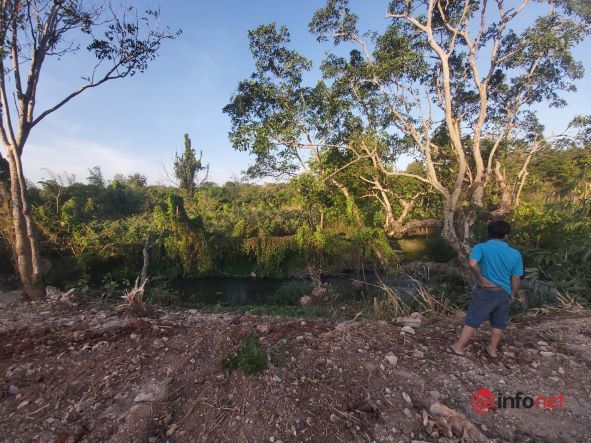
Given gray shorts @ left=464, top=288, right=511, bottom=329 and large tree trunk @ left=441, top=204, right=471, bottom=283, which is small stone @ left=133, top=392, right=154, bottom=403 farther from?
large tree trunk @ left=441, top=204, right=471, bottom=283

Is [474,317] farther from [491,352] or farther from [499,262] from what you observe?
[499,262]

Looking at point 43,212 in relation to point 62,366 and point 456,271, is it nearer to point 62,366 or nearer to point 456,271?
point 62,366

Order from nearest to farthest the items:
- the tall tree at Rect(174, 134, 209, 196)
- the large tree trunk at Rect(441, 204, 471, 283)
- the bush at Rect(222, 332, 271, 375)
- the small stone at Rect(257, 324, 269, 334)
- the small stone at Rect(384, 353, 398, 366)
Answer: the bush at Rect(222, 332, 271, 375) → the small stone at Rect(384, 353, 398, 366) → the small stone at Rect(257, 324, 269, 334) → the large tree trunk at Rect(441, 204, 471, 283) → the tall tree at Rect(174, 134, 209, 196)

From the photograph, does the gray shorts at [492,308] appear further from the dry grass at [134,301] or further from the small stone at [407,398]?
the dry grass at [134,301]

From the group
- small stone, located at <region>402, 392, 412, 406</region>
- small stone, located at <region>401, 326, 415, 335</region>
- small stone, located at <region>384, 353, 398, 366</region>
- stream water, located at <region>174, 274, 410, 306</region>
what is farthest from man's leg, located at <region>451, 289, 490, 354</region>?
stream water, located at <region>174, 274, 410, 306</region>

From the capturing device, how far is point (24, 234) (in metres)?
5.09

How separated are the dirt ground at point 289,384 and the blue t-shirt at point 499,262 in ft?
2.46

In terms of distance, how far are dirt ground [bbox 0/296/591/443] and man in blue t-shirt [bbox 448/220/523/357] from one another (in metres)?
0.29

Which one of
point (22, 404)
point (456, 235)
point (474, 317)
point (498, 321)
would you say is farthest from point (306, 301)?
point (22, 404)

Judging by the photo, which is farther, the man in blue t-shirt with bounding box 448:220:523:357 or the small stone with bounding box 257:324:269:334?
the small stone with bounding box 257:324:269:334

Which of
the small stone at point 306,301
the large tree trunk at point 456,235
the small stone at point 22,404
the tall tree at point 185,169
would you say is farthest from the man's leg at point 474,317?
the tall tree at point 185,169

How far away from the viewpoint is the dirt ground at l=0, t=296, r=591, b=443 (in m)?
2.08

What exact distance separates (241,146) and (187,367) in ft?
29.4

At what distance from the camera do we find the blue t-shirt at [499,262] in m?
2.96
